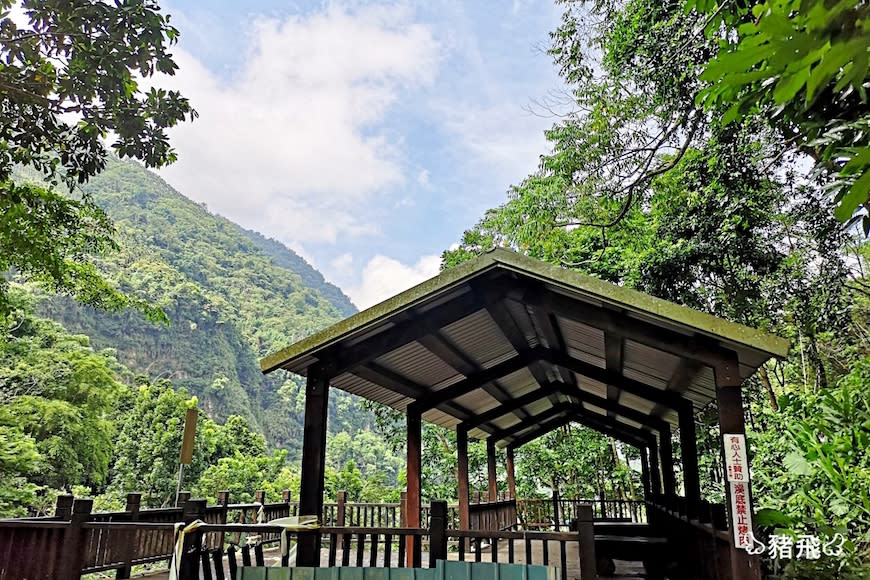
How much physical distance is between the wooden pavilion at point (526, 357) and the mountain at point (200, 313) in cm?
3111

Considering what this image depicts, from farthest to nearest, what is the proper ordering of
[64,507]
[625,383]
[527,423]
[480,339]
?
[527,423] → [625,383] → [480,339] → [64,507]

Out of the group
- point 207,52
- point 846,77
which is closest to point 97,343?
Result: point 846,77

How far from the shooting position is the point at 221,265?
49.3 meters

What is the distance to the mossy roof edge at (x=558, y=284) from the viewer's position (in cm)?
318

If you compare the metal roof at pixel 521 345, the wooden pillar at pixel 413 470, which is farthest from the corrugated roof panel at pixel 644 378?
the wooden pillar at pixel 413 470

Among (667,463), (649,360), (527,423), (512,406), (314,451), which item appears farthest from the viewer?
(527,423)

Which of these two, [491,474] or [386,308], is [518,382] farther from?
[386,308]

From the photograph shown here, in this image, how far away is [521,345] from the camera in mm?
6039

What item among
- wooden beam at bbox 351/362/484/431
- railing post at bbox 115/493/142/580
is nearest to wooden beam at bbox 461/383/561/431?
wooden beam at bbox 351/362/484/431

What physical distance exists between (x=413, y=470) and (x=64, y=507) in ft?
10.6

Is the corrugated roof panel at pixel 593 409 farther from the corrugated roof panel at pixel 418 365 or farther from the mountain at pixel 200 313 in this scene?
the mountain at pixel 200 313

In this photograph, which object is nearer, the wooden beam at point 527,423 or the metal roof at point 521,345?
the metal roof at point 521,345

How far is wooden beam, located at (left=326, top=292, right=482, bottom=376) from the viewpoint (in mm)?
4152

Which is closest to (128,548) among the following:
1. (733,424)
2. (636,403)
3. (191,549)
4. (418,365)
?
(191,549)
